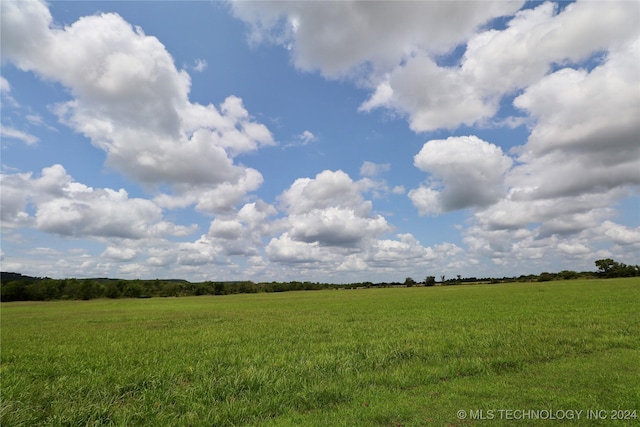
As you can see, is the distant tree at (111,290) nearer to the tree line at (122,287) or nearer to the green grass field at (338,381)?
the tree line at (122,287)

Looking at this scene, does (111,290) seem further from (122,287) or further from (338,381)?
(338,381)

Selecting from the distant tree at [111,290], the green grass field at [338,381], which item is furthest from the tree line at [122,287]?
the green grass field at [338,381]

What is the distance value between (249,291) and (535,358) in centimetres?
18270

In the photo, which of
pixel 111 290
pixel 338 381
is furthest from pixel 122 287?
pixel 338 381

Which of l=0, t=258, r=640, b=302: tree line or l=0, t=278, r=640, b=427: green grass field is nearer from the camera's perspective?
l=0, t=278, r=640, b=427: green grass field

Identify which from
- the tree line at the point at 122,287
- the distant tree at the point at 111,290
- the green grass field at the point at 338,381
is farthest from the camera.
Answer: the distant tree at the point at 111,290

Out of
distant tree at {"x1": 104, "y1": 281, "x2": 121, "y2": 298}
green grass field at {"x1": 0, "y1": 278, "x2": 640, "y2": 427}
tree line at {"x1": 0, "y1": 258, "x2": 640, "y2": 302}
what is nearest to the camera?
green grass field at {"x1": 0, "y1": 278, "x2": 640, "y2": 427}

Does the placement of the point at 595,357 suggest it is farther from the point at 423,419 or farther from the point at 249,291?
the point at 249,291

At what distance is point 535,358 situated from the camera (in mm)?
13398

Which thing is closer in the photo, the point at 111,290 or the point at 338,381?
the point at 338,381

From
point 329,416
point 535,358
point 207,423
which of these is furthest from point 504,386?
point 207,423

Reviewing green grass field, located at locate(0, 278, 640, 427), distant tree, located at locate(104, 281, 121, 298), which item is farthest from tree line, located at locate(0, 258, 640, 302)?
green grass field, located at locate(0, 278, 640, 427)

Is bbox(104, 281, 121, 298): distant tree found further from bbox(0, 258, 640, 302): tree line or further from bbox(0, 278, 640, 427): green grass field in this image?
bbox(0, 278, 640, 427): green grass field

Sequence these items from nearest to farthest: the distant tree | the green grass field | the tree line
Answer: the green grass field < the tree line < the distant tree
